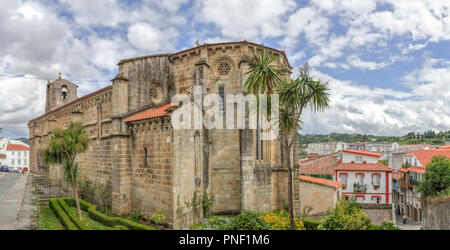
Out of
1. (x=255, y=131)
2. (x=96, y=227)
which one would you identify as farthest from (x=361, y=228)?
(x=96, y=227)

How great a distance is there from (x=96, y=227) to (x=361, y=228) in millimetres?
15325

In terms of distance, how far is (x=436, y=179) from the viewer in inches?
941

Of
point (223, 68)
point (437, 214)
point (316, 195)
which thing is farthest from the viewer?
point (316, 195)

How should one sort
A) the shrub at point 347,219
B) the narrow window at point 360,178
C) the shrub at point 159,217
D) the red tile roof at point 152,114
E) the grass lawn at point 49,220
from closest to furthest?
the shrub at point 347,219 → the shrub at point 159,217 → the red tile roof at point 152,114 → the grass lawn at point 49,220 → the narrow window at point 360,178

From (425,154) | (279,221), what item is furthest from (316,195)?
(425,154)

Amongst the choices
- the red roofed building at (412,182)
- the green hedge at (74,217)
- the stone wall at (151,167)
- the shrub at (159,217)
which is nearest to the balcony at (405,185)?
the red roofed building at (412,182)

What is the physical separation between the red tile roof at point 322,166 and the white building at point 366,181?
54.8 inches

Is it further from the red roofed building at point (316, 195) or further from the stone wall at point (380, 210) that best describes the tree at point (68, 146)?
the stone wall at point (380, 210)

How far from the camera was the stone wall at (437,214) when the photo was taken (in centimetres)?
1888

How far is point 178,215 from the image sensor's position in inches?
547

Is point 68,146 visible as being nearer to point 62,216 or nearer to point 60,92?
point 62,216

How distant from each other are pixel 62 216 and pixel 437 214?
1129 inches

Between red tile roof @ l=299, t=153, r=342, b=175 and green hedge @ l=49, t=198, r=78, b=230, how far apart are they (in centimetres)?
3064

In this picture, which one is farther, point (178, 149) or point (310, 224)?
point (310, 224)
